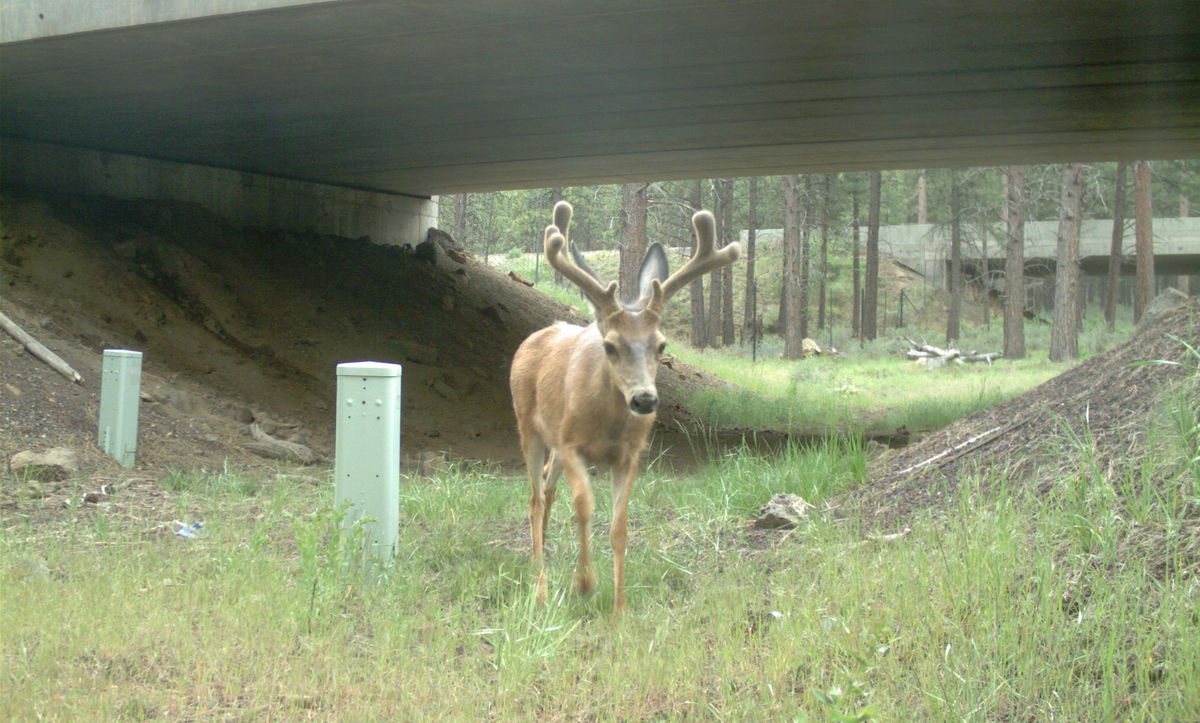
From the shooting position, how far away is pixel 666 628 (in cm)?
464

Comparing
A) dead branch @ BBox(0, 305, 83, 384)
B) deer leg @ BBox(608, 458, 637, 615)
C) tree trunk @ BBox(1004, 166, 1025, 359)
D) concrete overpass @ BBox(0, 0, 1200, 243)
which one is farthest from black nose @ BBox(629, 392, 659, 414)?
tree trunk @ BBox(1004, 166, 1025, 359)

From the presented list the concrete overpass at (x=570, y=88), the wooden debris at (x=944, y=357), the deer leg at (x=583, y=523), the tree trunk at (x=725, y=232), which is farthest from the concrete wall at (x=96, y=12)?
the tree trunk at (x=725, y=232)

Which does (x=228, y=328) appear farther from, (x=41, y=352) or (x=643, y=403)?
(x=643, y=403)

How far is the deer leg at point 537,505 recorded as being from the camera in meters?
5.70

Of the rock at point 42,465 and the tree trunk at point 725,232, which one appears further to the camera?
the tree trunk at point 725,232

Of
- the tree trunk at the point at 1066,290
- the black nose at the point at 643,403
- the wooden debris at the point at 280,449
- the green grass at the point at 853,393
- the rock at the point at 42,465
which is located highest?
the tree trunk at the point at 1066,290

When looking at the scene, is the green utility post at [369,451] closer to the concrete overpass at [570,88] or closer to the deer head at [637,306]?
the deer head at [637,306]

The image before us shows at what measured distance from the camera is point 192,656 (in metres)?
4.15

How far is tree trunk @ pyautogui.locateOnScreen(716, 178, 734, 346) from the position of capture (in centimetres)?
3384

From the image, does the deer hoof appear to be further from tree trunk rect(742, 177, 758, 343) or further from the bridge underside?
tree trunk rect(742, 177, 758, 343)

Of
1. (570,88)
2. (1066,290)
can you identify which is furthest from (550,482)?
(1066,290)

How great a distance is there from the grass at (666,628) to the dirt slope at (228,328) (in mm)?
4304

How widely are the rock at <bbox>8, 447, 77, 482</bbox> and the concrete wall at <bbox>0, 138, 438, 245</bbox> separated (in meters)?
8.14

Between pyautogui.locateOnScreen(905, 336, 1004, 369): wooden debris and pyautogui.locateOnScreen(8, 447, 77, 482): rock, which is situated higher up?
pyautogui.locateOnScreen(905, 336, 1004, 369): wooden debris
